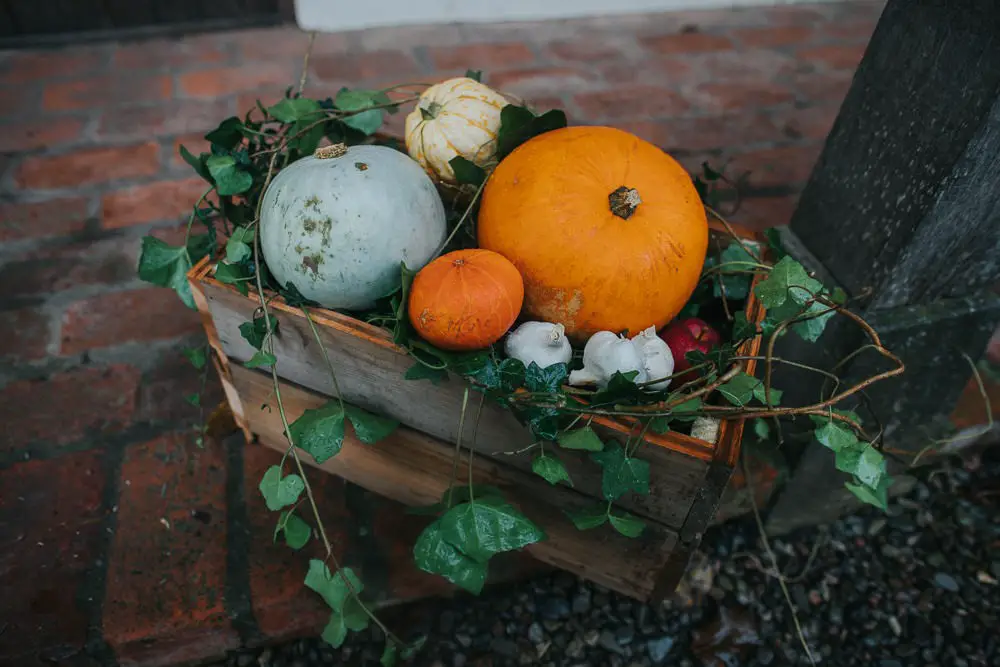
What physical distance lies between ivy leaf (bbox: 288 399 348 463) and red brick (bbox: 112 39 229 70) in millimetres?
1571

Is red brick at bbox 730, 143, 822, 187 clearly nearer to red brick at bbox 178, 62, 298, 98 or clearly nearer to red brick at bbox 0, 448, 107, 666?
red brick at bbox 178, 62, 298, 98

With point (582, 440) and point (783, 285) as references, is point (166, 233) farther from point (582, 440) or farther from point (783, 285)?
point (783, 285)

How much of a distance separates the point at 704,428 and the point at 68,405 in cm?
106

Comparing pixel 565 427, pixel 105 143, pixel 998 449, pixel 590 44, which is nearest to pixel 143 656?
pixel 565 427

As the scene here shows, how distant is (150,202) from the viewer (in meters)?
1.64

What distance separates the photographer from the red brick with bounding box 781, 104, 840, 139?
1898mm

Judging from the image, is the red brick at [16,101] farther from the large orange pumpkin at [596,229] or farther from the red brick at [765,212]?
the red brick at [765,212]

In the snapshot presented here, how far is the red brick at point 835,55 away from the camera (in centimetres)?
221

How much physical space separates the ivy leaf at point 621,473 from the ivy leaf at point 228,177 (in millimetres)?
602

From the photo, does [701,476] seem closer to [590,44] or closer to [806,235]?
[806,235]

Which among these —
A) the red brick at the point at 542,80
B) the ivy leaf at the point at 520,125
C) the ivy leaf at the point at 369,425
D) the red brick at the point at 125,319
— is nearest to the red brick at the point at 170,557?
the red brick at the point at 125,319

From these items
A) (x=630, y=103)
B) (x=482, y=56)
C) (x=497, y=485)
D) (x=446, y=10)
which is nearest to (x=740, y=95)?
(x=630, y=103)

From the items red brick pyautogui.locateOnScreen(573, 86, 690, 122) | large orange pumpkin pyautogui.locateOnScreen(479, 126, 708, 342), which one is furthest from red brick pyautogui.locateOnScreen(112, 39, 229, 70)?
large orange pumpkin pyautogui.locateOnScreen(479, 126, 708, 342)

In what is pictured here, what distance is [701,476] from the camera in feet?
2.69
